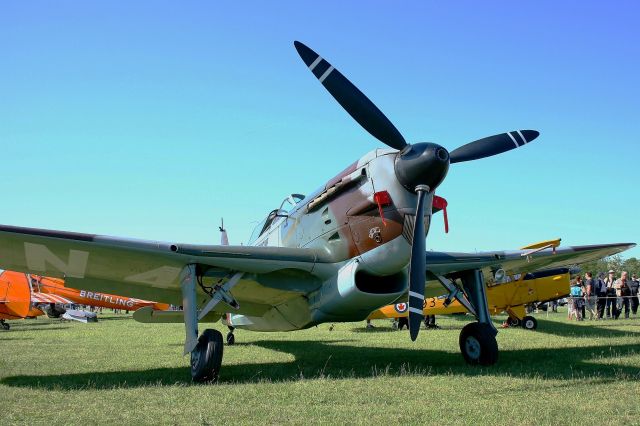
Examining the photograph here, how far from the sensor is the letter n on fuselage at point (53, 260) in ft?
26.0

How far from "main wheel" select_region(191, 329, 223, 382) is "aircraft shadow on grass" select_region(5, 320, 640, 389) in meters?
0.23

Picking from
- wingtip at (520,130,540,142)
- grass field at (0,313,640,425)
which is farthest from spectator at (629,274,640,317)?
wingtip at (520,130,540,142)

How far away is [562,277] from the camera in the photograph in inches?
738

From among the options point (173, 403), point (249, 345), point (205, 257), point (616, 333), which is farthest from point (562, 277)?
point (173, 403)

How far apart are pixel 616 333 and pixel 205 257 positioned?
11.7 m

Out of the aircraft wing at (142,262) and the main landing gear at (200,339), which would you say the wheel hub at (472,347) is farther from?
the main landing gear at (200,339)

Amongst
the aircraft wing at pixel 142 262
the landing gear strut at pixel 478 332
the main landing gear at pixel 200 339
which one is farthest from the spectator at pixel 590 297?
the main landing gear at pixel 200 339

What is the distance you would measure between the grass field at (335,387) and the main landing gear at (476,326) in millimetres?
358

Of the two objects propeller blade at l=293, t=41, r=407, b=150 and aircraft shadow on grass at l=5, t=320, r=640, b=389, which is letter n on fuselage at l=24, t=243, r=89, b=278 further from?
propeller blade at l=293, t=41, r=407, b=150

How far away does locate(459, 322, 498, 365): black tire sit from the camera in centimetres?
907

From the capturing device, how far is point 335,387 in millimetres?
6934

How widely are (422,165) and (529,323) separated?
12.4 m

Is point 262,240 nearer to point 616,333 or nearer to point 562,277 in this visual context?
point 616,333

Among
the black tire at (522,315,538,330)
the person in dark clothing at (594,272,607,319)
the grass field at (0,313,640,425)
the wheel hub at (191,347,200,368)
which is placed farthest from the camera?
the person in dark clothing at (594,272,607,319)
